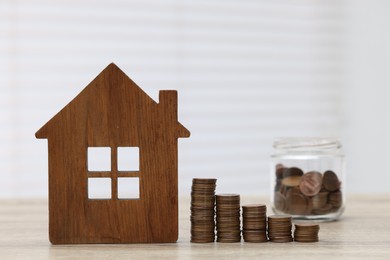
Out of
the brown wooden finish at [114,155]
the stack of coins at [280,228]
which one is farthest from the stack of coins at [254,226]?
the brown wooden finish at [114,155]

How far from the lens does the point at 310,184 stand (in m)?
1.58

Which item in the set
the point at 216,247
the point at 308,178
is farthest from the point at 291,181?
the point at 216,247

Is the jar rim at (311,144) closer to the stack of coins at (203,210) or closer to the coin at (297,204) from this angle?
the coin at (297,204)

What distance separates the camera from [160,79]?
3793 millimetres

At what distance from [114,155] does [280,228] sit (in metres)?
0.32

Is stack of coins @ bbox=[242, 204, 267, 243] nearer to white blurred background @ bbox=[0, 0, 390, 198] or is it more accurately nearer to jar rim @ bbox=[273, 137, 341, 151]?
jar rim @ bbox=[273, 137, 341, 151]

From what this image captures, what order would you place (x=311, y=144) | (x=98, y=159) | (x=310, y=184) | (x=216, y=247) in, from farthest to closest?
(x=98, y=159)
(x=311, y=144)
(x=310, y=184)
(x=216, y=247)

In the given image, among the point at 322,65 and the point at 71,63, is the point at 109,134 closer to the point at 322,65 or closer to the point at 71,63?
the point at 71,63

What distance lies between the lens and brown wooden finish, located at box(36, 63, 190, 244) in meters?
1.27

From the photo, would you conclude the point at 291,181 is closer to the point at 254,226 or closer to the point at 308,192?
the point at 308,192

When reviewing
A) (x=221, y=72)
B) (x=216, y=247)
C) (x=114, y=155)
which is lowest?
(x=216, y=247)

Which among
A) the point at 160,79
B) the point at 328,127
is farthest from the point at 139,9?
the point at 328,127

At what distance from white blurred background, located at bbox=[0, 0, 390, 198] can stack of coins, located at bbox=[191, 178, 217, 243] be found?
8.20 feet

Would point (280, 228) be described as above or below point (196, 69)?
below
